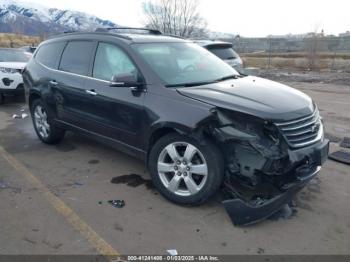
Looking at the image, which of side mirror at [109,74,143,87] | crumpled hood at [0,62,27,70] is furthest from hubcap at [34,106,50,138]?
crumpled hood at [0,62,27,70]

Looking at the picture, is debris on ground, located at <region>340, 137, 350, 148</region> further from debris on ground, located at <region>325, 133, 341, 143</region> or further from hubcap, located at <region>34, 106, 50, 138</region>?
hubcap, located at <region>34, 106, 50, 138</region>

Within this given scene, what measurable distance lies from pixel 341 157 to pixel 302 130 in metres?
2.28

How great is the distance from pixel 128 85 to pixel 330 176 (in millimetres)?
2908

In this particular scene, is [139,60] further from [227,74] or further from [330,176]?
[330,176]

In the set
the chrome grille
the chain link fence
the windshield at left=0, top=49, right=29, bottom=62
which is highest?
the chrome grille

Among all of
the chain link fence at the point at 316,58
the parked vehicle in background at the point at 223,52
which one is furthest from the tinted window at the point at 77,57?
the chain link fence at the point at 316,58

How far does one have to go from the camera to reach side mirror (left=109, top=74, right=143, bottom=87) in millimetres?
4250

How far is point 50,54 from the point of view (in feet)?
20.1

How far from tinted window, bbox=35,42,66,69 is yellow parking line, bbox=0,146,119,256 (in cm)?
173

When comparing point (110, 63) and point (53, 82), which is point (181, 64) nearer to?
point (110, 63)

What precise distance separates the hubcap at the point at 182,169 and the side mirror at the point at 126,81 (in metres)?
0.86

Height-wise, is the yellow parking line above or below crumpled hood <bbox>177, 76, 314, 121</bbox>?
below

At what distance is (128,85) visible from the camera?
4.34 metres

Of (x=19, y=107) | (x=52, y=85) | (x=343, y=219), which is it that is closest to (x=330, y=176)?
(x=343, y=219)
